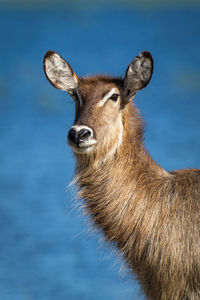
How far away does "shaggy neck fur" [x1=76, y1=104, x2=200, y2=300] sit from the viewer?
25.4 ft

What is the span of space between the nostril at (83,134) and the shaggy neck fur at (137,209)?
52 cm

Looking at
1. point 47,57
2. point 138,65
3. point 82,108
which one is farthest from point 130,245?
point 47,57

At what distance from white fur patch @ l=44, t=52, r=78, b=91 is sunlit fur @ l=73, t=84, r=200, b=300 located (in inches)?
41.3

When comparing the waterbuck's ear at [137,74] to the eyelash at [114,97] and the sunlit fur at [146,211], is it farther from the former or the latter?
the sunlit fur at [146,211]

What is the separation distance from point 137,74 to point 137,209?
7.31 ft

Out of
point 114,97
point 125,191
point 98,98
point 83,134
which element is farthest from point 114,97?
point 125,191

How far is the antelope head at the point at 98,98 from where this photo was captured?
26.3ft

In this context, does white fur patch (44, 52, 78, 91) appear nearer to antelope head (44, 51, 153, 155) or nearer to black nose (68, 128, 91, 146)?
antelope head (44, 51, 153, 155)

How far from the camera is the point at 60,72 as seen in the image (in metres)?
8.96

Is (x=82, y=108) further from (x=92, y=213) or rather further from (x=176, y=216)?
(x=176, y=216)

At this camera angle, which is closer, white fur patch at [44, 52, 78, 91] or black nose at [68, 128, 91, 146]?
black nose at [68, 128, 91, 146]

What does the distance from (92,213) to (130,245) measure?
2.68ft

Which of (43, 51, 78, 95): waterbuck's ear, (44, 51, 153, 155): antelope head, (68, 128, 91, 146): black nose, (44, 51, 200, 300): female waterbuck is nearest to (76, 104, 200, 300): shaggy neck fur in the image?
(44, 51, 200, 300): female waterbuck

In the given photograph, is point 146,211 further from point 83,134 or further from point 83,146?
point 83,134
